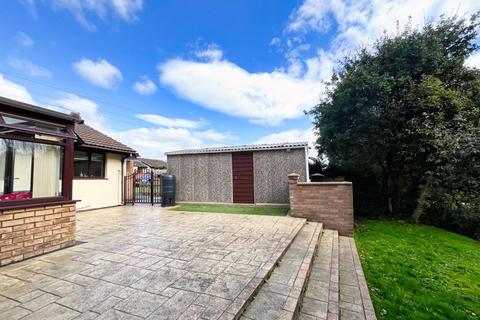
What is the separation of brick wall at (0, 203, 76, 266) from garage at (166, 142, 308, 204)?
5.66 meters

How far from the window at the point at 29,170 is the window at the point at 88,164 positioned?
4460mm

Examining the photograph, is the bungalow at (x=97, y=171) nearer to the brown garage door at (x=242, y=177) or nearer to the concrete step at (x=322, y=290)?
the brown garage door at (x=242, y=177)

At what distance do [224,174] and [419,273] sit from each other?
6.75 m

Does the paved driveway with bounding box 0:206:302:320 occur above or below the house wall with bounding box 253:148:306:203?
below

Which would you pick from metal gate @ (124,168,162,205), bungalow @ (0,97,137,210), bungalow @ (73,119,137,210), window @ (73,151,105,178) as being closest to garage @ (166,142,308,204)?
metal gate @ (124,168,162,205)

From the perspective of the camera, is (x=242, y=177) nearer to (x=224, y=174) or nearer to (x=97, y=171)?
(x=224, y=174)

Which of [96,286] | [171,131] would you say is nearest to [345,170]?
[96,286]

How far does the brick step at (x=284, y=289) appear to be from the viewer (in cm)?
197

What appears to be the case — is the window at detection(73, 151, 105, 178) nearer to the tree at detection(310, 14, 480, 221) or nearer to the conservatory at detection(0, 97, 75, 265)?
the conservatory at detection(0, 97, 75, 265)

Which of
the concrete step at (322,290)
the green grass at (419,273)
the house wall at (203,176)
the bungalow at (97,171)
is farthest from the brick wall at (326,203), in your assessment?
the bungalow at (97,171)

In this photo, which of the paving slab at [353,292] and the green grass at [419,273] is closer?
the paving slab at [353,292]

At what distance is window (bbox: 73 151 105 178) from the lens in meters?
7.63

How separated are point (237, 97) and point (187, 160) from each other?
4910 millimetres

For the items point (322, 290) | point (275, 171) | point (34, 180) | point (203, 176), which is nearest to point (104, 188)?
point (203, 176)
